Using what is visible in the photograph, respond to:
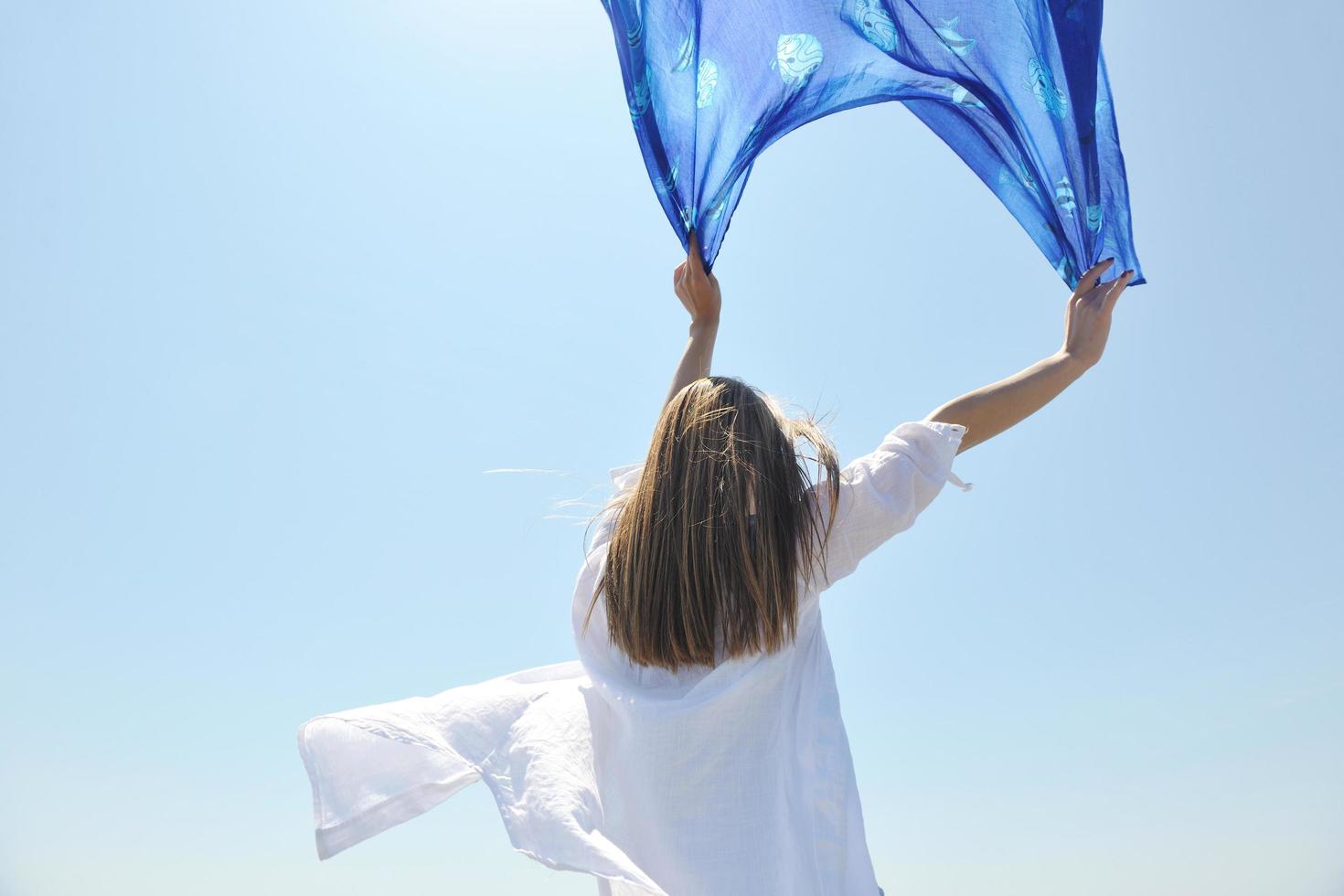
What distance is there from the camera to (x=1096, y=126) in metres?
3.54

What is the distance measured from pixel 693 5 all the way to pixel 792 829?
9.22 ft

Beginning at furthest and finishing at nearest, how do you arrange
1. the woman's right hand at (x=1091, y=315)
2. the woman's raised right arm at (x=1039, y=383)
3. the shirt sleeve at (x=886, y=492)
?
the woman's right hand at (x=1091, y=315)
the woman's raised right arm at (x=1039, y=383)
the shirt sleeve at (x=886, y=492)

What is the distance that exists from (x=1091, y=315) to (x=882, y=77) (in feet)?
4.12

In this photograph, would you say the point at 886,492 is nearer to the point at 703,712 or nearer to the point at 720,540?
the point at 720,540

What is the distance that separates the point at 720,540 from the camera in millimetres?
2502

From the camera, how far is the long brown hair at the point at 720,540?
2.48 m

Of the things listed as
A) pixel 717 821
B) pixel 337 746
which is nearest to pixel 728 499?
pixel 717 821

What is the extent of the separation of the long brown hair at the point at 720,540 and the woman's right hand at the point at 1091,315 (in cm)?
98

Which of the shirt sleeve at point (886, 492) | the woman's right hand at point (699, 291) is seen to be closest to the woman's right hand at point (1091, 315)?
the shirt sleeve at point (886, 492)

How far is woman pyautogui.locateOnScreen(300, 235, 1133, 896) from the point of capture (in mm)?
2398

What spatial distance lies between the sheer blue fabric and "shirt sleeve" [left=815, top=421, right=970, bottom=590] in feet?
4.20

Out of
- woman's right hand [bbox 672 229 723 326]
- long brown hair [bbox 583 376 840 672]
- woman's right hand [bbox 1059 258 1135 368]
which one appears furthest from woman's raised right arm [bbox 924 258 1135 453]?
woman's right hand [bbox 672 229 723 326]

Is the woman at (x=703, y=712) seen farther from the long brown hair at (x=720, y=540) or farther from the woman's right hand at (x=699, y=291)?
the woman's right hand at (x=699, y=291)

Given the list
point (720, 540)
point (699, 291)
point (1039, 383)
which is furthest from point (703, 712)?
point (699, 291)
